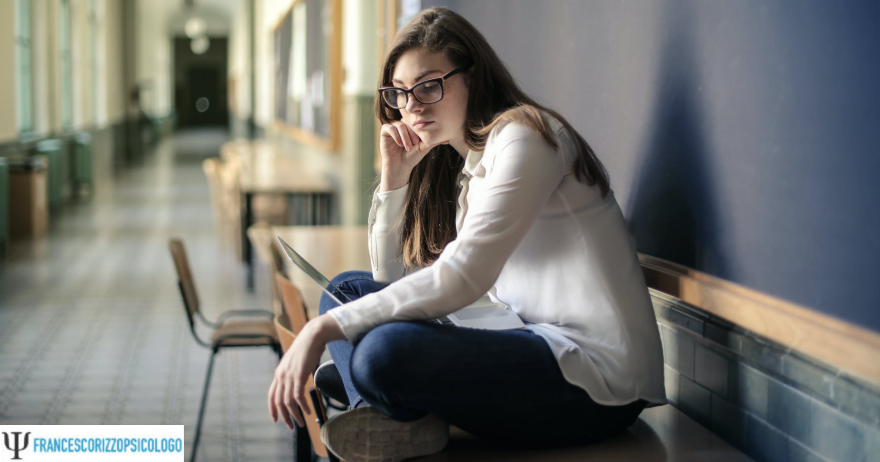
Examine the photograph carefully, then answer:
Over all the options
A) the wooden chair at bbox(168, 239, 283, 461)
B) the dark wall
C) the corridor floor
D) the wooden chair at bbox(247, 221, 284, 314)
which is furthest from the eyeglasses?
the corridor floor

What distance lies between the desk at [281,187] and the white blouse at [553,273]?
4605 millimetres

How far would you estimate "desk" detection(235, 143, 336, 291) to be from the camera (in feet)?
20.1

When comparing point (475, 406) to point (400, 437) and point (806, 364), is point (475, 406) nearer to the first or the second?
point (400, 437)

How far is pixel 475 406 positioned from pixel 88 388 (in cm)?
277

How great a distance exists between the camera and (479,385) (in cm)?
130

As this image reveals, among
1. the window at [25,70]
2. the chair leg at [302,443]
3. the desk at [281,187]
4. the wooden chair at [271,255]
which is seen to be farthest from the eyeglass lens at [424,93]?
the window at [25,70]

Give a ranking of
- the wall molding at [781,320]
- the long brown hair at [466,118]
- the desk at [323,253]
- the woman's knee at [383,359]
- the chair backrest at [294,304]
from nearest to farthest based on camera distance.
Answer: the wall molding at [781,320]
the woman's knee at [383,359]
the long brown hair at [466,118]
the chair backrest at [294,304]
the desk at [323,253]

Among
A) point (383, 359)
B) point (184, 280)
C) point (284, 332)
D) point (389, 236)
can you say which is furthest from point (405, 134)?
point (184, 280)

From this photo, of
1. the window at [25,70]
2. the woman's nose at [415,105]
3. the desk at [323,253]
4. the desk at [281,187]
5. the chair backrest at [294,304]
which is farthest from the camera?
the window at [25,70]

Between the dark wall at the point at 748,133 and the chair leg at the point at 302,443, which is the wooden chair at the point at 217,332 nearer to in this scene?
the chair leg at the point at 302,443

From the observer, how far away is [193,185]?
540 inches

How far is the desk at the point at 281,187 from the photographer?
6133mm

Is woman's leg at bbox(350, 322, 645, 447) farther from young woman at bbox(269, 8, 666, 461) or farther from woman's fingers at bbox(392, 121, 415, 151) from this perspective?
woman's fingers at bbox(392, 121, 415, 151)

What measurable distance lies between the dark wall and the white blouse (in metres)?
0.20
